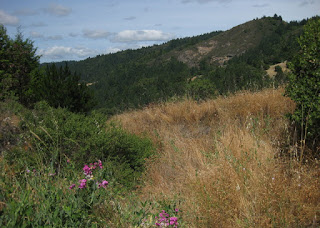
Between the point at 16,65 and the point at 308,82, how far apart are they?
11616mm

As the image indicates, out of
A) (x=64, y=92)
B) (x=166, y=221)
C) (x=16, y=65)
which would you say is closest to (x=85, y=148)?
(x=166, y=221)

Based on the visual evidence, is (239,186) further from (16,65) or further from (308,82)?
(16,65)

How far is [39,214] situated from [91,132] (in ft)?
7.60

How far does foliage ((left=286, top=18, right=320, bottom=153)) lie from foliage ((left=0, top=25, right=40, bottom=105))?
33.7 feet

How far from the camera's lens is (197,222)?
1.98 m

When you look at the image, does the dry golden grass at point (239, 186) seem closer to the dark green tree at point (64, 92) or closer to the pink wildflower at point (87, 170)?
the pink wildflower at point (87, 170)

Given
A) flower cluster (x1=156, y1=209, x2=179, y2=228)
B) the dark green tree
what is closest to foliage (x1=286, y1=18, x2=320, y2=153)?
flower cluster (x1=156, y1=209, x2=179, y2=228)

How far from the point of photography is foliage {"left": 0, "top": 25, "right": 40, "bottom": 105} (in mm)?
10359

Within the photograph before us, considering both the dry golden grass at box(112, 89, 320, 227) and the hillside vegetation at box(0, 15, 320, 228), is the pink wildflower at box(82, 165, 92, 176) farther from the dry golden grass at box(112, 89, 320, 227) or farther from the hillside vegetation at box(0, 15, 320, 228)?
the dry golden grass at box(112, 89, 320, 227)

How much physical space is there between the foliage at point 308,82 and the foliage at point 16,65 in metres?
10.3

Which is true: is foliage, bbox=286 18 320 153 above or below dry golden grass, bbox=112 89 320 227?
above

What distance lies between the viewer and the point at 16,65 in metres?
11.1

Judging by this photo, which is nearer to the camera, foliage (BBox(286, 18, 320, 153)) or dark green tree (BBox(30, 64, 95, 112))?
foliage (BBox(286, 18, 320, 153))

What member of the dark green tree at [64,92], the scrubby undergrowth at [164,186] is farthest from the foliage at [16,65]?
the scrubby undergrowth at [164,186]
